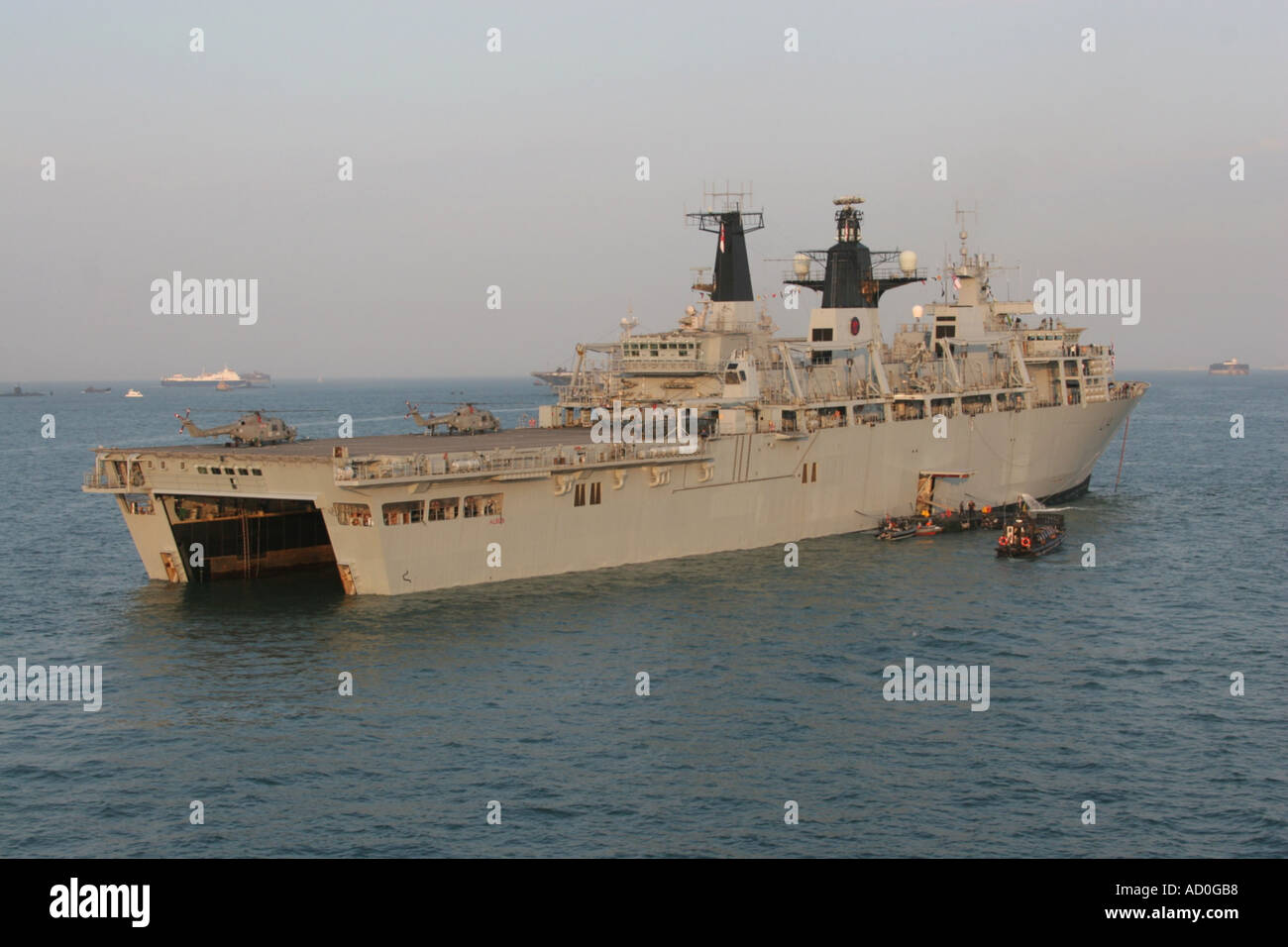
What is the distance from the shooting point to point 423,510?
36031mm

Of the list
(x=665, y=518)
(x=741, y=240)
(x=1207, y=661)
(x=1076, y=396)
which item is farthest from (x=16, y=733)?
(x=1076, y=396)

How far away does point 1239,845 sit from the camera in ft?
67.0

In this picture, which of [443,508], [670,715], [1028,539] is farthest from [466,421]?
[670,715]

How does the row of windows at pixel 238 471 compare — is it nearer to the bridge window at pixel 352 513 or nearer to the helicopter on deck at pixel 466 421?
the bridge window at pixel 352 513

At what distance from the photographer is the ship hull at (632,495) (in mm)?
35688

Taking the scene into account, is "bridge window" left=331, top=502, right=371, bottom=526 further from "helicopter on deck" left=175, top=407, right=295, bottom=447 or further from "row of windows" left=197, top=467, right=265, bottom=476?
"helicopter on deck" left=175, top=407, right=295, bottom=447

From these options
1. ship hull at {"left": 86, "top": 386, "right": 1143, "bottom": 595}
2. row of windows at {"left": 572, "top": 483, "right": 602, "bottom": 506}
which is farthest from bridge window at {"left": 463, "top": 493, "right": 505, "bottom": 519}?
row of windows at {"left": 572, "top": 483, "right": 602, "bottom": 506}

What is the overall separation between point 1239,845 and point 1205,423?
115 meters

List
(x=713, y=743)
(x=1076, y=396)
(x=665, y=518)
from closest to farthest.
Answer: (x=713, y=743)
(x=665, y=518)
(x=1076, y=396)

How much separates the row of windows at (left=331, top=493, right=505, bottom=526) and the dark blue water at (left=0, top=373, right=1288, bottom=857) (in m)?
2.39

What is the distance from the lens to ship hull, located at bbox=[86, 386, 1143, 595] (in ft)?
117

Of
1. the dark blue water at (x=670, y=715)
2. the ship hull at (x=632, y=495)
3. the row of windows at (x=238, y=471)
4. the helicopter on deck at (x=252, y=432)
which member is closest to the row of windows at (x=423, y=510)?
the ship hull at (x=632, y=495)

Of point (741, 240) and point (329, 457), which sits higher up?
point (741, 240)
